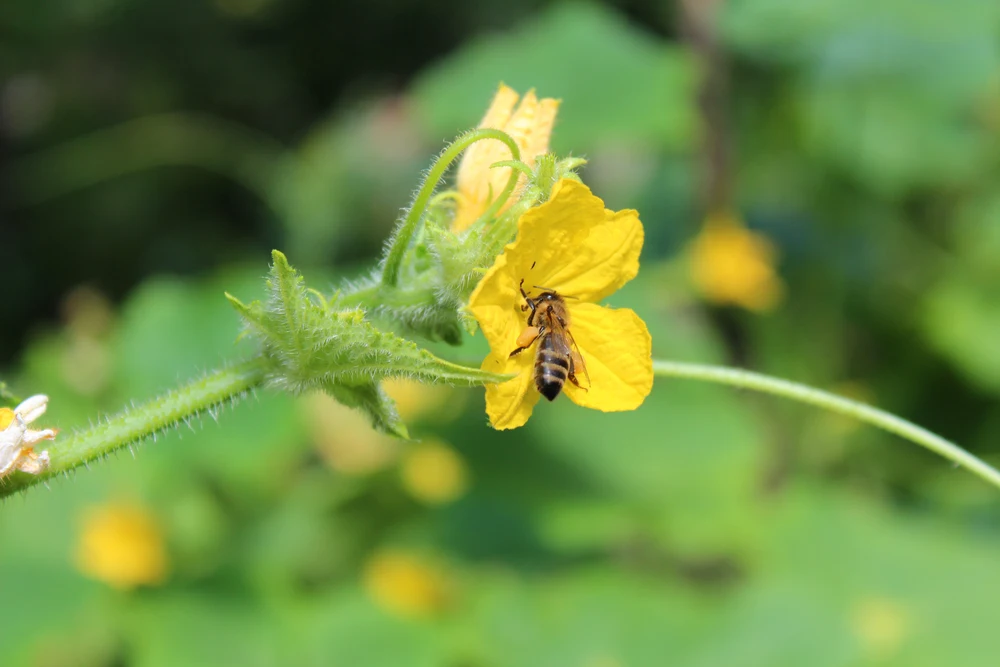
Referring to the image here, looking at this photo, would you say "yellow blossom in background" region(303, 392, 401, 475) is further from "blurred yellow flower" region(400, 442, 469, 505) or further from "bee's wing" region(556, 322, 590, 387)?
"bee's wing" region(556, 322, 590, 387)

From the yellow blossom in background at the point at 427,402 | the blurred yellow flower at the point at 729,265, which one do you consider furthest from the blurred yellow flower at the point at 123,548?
the blurred yellow flower at the point at 729,265

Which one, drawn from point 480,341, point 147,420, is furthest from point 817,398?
point 480,341

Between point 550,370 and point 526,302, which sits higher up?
point 526,302

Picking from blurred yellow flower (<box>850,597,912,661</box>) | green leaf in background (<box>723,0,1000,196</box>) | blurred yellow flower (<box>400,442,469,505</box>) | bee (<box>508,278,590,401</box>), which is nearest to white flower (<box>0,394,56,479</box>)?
bee (<box>508,278,590,401</box>)

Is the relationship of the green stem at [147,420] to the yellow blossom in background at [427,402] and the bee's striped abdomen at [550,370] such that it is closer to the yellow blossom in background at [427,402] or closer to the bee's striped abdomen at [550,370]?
the bee's striped abdomen at [550,370]

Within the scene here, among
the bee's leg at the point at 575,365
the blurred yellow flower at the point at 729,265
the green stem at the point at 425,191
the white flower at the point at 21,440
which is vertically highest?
the blurred yellow flower at the point at 729,265

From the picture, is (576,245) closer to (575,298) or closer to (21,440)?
(575,298)
